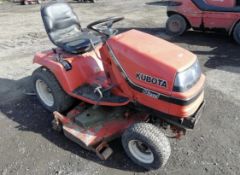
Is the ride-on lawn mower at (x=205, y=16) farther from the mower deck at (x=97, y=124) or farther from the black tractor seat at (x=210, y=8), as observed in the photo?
the mower deck at (x=97, y=124)

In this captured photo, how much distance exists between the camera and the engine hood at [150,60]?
2.82 metres

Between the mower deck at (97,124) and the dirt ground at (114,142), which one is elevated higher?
the mower deck at (97,124)

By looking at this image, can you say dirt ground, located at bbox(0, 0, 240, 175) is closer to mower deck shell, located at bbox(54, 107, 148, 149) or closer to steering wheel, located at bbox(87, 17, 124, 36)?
mower deck shell, located at bbox(54, 107, 148, 149)

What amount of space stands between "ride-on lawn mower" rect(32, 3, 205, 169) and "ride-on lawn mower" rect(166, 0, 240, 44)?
3.47m

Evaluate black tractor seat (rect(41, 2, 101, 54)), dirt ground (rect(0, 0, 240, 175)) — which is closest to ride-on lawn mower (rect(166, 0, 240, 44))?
dirt ground (rect(0, 0, 240, 175))

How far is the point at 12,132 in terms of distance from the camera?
375 centimetres

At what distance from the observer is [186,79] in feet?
9.27

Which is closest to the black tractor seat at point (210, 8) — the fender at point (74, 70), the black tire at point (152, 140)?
the fender at point (74, 70)

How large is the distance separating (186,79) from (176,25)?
4566 millimetres

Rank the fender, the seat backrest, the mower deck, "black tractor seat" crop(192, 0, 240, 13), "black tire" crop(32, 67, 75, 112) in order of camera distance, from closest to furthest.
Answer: the mower deck → the fender → "black tire" crop(32, 67, 75, 112) → the seat backrest → "black tractor seat" crop(192, 0, 240, 13)

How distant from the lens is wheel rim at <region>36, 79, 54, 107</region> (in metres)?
4.12

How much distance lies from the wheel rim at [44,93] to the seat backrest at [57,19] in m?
0.62

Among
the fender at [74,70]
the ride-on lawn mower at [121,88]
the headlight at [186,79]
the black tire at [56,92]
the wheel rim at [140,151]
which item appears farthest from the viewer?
the black tire at [56,92]

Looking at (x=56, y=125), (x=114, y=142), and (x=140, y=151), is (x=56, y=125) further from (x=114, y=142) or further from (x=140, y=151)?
(x=140, y=151)
